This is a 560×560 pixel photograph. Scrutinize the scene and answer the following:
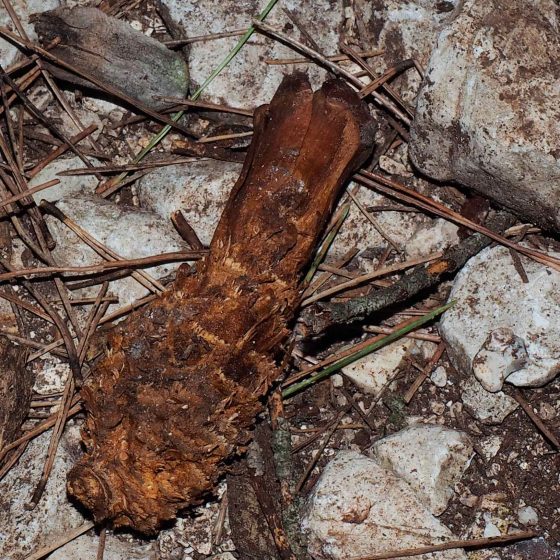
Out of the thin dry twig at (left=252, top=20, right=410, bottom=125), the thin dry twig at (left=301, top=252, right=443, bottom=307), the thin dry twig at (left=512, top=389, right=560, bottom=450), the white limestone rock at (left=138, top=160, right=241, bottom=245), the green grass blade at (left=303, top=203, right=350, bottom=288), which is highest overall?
the thin dry twig at (left=252, top=20, right=410, bottom=125)

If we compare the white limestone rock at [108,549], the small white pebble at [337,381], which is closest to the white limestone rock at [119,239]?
the small white pebble at [337,381]

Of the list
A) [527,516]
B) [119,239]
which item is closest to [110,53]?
[119,239]

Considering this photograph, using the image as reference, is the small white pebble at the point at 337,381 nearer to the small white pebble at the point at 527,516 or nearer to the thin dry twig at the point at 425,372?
the thin dry twig at the point at 425,372

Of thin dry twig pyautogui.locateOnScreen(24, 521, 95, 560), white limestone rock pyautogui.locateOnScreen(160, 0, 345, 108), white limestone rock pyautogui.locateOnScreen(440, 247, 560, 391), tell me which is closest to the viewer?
thin dry twig pyautogui.locateOnScreen(24, 521, 95, 560)

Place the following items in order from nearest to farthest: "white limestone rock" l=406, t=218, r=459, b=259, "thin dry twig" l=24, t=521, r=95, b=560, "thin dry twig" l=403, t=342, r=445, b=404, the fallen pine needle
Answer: the fallen pine needle < "thin dry twig" l=24, t=521, r=95, b=560 < "thin dry twig" l=403, t=342, r=445, b=404 < "white limestone rock" l=406, t=218, r=459, b=259

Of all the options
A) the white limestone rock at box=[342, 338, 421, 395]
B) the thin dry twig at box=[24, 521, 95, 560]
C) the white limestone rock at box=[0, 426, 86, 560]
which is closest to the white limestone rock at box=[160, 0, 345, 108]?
the white limestone rock at box=[342, 338, 421, 395]

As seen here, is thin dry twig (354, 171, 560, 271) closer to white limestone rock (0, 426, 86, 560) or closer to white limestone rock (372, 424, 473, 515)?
white limestone rock (372, 424, 473, 515)

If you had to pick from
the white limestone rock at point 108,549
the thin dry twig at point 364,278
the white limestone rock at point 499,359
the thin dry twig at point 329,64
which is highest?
the thin dry twig at point 329,64
